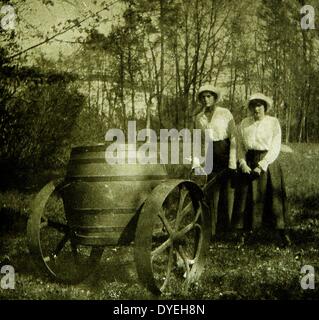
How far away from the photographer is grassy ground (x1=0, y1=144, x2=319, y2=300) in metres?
4.61

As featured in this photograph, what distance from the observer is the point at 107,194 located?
454 centimetres

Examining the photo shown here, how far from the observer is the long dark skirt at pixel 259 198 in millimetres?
6078

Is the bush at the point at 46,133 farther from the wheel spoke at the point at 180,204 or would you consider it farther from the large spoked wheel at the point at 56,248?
the wheel spoke at the point at 180,204

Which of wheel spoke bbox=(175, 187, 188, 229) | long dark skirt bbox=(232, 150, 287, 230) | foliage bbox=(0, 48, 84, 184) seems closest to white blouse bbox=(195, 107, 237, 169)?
long dark skirt bbox=(232, 150, 287, 230)

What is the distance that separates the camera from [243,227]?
6.22 meters

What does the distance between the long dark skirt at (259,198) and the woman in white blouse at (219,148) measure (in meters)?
0.13

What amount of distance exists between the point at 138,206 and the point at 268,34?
23812 millimetres

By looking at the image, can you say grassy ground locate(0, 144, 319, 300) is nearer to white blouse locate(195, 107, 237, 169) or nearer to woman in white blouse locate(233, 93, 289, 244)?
woman in white blouse locate(233, 93, 289, 244)

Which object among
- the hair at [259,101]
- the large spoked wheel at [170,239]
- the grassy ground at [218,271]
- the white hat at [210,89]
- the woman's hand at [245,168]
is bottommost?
the grassy ground at [218,271]

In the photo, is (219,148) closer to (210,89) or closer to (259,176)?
(259,176)

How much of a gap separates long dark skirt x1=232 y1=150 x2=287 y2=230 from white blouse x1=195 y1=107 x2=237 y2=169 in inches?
10.5

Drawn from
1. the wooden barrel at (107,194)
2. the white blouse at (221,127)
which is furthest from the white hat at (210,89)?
the wooden barrel at (107,194)

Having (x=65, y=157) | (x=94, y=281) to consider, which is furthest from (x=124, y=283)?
(x=65, y=157)

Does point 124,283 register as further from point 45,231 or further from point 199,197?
point 45,231
